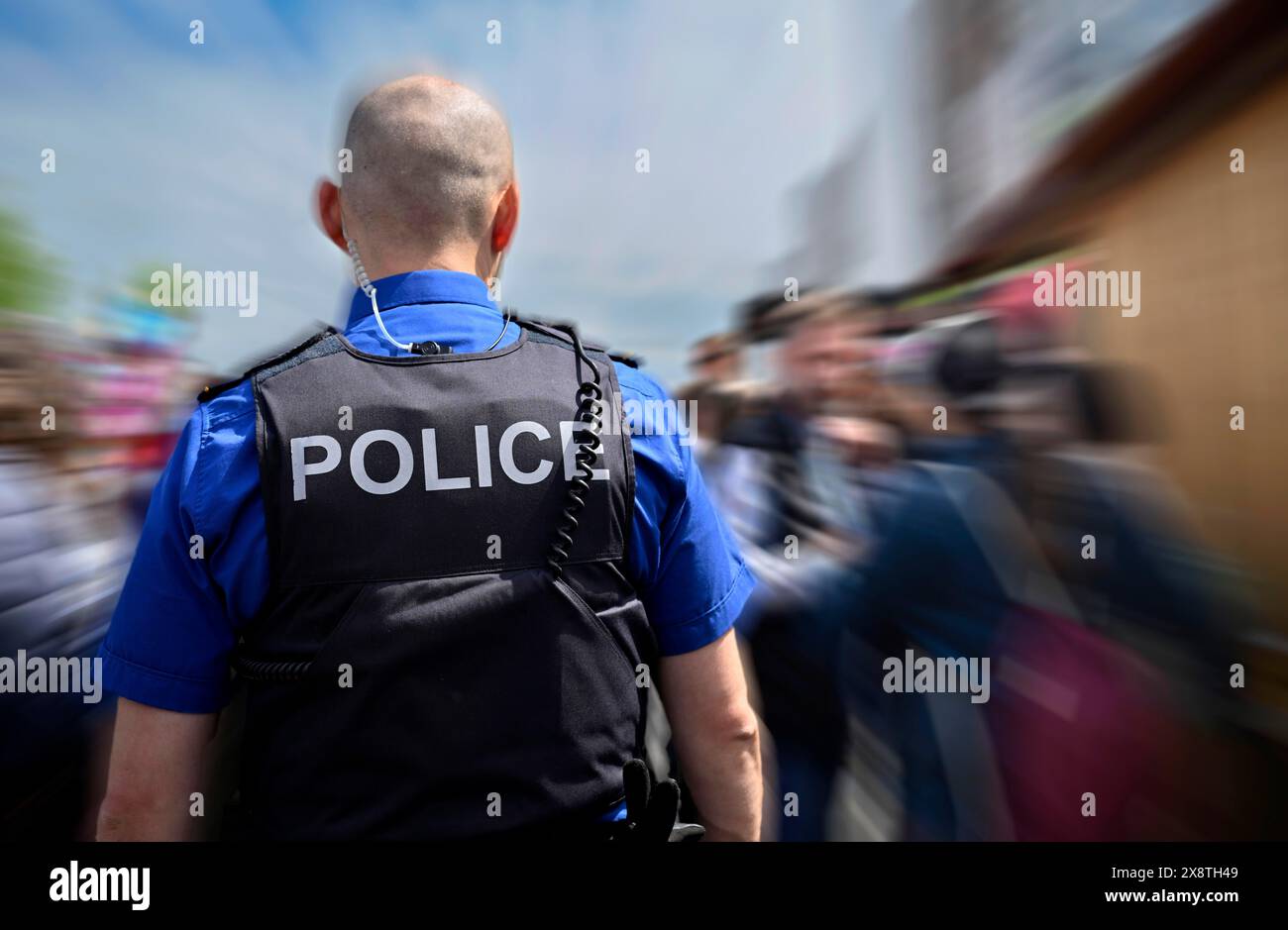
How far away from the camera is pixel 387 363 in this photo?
1119mm

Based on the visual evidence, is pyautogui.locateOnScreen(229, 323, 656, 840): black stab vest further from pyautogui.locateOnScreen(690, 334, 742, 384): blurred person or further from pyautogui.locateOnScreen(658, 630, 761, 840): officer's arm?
pyautogui.locateOnScreen(690, 334, 742, 384): blurred person

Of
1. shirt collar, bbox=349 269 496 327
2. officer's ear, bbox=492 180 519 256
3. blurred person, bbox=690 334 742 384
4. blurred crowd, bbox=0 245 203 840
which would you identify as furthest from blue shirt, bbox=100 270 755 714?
blurred crowd, bbox=0 245 203 840

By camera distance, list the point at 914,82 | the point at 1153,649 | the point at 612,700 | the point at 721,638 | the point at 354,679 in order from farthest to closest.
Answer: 1. the point at 914,82
2. the point at 1153,649
3. the point at 721,638
4. the point at 612,700
5. the point at 354,679

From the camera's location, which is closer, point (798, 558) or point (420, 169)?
point (420, 169)

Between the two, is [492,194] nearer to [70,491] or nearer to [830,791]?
[70,491]

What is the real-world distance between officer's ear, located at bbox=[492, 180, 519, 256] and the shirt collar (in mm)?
119

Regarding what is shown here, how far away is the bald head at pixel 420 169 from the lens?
121 centimetres

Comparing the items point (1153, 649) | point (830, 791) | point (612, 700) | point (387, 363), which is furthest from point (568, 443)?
point (1153, 649)

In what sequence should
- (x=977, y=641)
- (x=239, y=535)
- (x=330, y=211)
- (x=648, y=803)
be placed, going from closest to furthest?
(x=239, y=535)
(x=648, y=803)
(x=330, y=211)
(x=977, y=641)

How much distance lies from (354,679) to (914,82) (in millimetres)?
1428

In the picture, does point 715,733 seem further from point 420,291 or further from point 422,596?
point 420,291

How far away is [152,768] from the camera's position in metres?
1.14

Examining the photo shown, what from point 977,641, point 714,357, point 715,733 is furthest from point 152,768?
point 977,641

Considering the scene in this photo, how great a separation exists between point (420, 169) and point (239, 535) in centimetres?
Answer: 56
